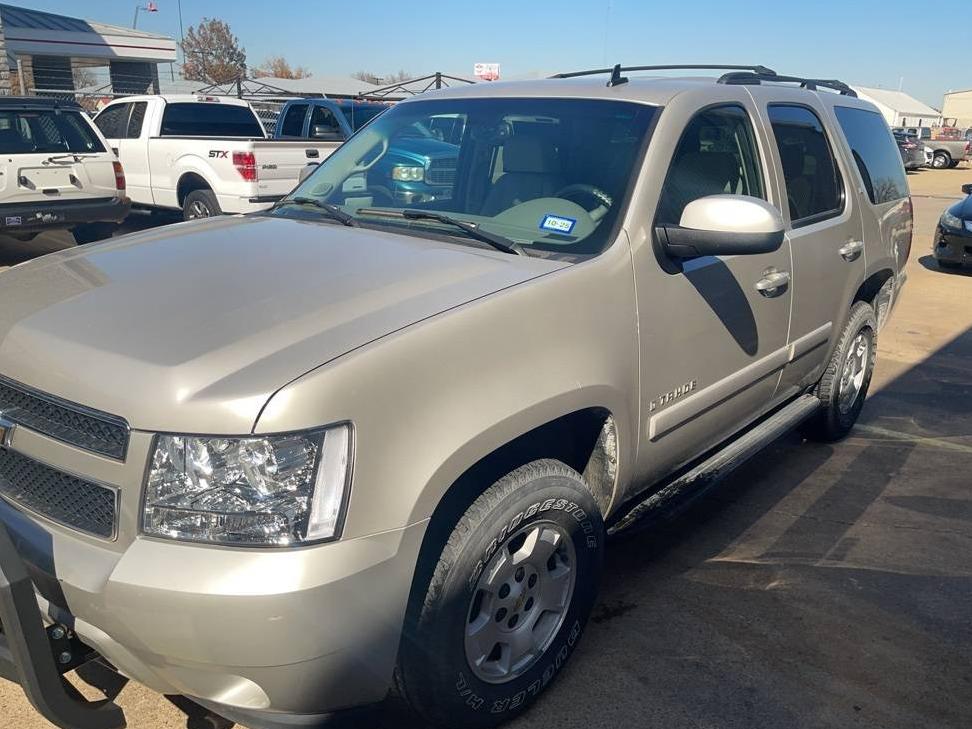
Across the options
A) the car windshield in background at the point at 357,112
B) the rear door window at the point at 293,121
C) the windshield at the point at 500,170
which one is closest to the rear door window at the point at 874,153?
the windshield at the point at 500,170

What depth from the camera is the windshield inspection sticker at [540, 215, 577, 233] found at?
9.75ft

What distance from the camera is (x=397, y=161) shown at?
3.69 m

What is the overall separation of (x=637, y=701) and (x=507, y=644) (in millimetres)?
513

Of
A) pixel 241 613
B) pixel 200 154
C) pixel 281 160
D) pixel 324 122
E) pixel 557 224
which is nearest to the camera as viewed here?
pixel 241 613

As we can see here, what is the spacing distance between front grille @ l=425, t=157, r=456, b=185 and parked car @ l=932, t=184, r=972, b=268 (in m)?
9.18

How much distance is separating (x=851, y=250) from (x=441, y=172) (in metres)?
2.20

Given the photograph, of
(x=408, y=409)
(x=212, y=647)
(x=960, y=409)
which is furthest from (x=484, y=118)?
(x=960, y=409)

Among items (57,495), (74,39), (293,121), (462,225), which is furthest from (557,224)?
(74,39)

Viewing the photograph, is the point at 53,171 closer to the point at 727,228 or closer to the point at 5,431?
the point at 5,431

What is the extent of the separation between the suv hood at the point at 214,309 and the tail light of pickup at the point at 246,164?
7.20 m

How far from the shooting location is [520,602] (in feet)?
8.56

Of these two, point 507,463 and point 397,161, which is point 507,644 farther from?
point 397,161

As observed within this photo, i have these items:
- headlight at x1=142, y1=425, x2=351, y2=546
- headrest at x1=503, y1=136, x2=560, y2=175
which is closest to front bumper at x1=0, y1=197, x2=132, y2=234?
headrest at x1=503, y1=136, x2=560, y2=175

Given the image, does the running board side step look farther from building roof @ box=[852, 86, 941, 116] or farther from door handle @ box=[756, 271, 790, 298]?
building roof @ box=[852, 86, 941, 116]
